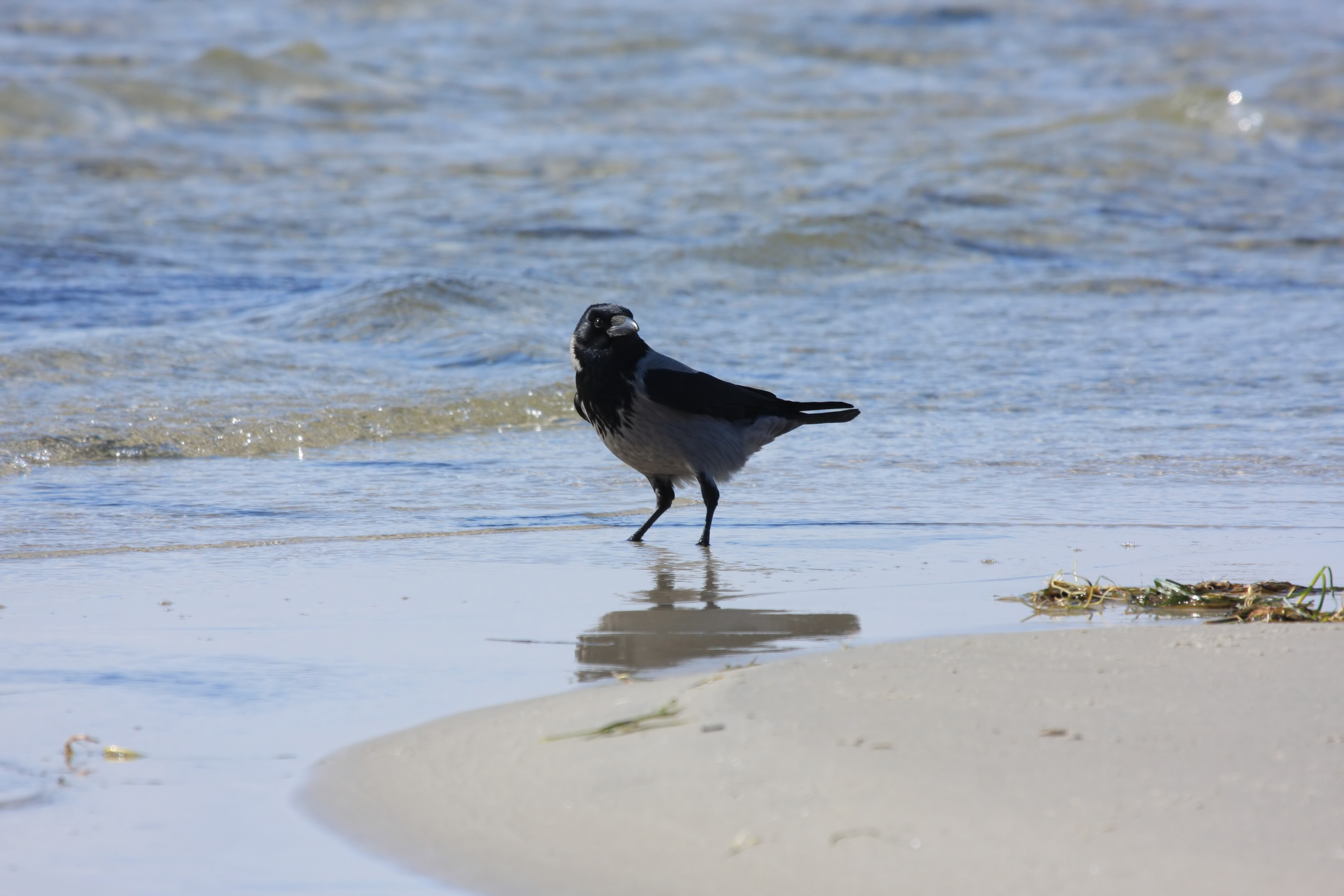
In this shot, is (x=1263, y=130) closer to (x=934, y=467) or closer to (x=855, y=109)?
(x=855, y=109)

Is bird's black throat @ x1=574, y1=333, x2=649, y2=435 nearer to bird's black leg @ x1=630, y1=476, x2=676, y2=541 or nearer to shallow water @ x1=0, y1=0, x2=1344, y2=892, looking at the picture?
bird's black leg @ x1=630, y1=476, x2=676, y2=541

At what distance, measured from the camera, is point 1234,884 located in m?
2.06

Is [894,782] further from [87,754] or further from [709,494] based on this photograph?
[709,494]

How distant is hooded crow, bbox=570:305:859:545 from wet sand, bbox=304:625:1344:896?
226 cm

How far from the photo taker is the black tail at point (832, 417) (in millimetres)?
5879

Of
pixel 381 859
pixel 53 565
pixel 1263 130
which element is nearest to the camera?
pixel 381 859

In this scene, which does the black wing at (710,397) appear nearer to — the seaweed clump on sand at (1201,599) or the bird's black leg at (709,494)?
the bird's black leg at (709,494)

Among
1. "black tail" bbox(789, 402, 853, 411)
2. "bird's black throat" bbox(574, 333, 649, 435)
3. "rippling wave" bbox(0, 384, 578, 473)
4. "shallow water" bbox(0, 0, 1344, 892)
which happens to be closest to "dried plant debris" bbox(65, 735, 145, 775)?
"shallow water" bbox(0, 0, 1344, 892)

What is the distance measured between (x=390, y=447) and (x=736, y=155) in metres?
10.1

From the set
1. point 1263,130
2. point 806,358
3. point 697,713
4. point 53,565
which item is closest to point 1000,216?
point 806,358

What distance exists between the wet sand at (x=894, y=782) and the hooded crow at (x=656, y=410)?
2263mm

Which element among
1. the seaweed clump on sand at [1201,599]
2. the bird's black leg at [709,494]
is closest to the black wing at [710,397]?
the bird's black leg at [709,494]

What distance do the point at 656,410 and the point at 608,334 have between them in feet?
1.11

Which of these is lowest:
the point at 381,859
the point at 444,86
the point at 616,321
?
the point at 381,859
